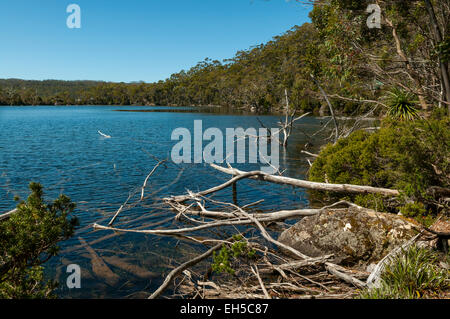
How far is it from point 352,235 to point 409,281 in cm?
229

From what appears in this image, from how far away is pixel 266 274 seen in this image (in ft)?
24.6

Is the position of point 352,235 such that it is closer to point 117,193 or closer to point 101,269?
point 101,269

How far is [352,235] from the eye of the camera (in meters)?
7.57

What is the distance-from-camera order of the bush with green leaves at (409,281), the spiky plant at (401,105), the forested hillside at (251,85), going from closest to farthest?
1. the bush with green leaves at (409,281)
2. the spiky plant at (401,105)
3. the forested hillside at (251,85)

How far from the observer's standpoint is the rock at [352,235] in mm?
7297

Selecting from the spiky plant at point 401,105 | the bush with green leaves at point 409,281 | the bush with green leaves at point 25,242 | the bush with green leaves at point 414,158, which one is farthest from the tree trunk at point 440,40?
the bush with green leaves at point 25,242

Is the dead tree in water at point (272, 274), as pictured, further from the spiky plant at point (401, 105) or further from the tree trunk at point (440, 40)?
the tree trunk at point (440, 40)

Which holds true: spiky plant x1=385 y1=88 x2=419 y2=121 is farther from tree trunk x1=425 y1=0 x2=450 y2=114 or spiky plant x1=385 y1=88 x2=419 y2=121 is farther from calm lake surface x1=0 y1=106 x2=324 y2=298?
calm lake surface x1=0 y1=106 x2=324 y2=298

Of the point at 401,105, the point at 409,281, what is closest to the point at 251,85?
the point at 401,105

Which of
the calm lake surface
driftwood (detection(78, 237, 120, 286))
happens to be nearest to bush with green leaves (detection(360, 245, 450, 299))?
the calm lake surface

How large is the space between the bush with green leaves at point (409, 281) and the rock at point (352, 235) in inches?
59.5

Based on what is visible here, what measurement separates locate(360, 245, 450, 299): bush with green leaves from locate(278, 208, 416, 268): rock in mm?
1512
